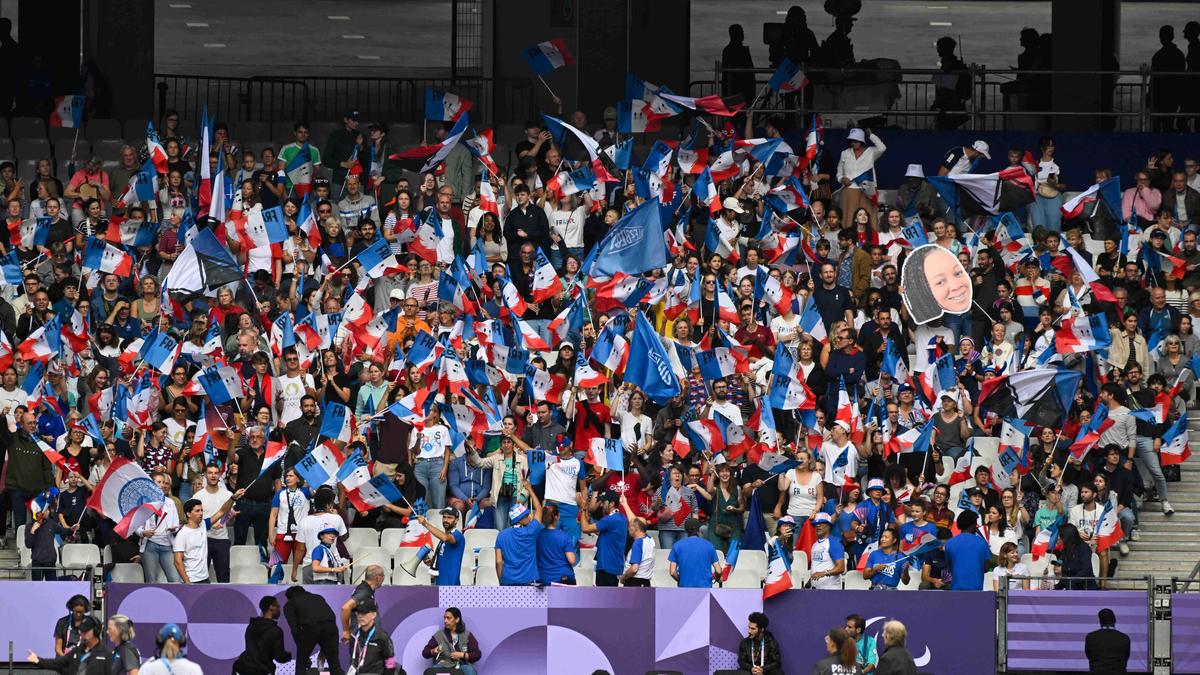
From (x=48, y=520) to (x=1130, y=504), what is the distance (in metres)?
12.5

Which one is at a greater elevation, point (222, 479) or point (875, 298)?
point (875, 298)

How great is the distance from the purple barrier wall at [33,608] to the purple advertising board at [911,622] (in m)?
7.48

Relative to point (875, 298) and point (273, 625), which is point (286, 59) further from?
point (273, 625)

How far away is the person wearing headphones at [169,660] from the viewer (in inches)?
757

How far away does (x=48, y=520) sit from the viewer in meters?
24.9

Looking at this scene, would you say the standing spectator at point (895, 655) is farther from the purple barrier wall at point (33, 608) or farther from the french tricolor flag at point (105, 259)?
the french tricolor flag at point (105, 259)

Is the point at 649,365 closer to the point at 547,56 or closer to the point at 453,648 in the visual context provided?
the point at 453,648

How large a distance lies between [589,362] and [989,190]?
7.71m

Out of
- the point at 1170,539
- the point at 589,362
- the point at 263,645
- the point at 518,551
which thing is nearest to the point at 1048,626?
the point at 1170,539

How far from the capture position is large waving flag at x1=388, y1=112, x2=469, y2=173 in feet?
102

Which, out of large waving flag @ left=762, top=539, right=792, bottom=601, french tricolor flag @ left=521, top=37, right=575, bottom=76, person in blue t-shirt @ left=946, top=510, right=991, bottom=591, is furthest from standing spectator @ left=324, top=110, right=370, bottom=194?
person in blue t-shirt @ left=946, top=510, right=991, bottom=591

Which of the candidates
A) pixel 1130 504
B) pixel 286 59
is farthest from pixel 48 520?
pixel 286 59

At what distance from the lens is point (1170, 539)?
27078 millimetres

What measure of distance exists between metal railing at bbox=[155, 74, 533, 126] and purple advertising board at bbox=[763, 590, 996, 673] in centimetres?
1278
